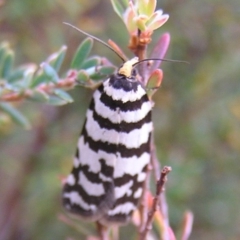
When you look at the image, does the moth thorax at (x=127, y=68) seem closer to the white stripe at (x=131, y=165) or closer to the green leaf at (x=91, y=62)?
the green leaf at (x=91, y=62)

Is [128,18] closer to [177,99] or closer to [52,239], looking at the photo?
[177,99]

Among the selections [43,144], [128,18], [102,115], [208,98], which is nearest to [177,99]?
[208,98]

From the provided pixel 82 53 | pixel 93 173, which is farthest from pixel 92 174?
pixel 82 53

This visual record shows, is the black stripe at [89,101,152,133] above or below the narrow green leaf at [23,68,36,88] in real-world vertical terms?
below

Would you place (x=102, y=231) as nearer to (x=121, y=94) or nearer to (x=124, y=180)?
(x=124, y=180)

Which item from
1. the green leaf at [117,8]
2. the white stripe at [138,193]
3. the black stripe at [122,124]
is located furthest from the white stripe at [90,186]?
the green leaf at [117,8]

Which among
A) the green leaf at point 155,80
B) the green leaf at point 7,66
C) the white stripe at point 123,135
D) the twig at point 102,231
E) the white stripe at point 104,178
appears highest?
the green leaf at point 7,66

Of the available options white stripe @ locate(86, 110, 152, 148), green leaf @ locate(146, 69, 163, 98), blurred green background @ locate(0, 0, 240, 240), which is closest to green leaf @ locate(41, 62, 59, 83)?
white stripe @ locate(86, 110, 152, 148)

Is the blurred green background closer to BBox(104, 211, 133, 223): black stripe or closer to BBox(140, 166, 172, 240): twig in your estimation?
BBox(104, 211, 133, 223): black stripe

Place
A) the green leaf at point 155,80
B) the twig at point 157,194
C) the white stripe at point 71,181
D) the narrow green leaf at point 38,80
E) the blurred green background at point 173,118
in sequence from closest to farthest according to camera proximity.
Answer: the twig at point 157,194
the green leaf at point 155,80
the narrow green leaf at point 38,80
the white stripe at point 71,181
the blurred green background at point 173,118
